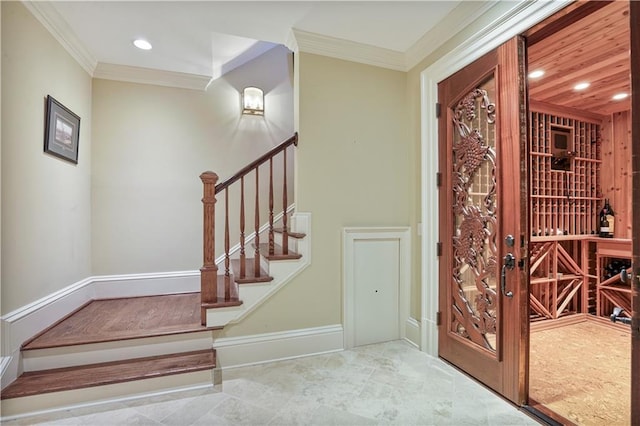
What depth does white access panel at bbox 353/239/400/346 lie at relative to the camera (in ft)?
8.51

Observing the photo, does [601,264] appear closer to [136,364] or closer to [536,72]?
[536,72]

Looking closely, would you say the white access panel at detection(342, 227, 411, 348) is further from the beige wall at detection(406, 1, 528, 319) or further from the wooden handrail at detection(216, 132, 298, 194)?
the wooden handrail at detection(216, 132, 298, 194)

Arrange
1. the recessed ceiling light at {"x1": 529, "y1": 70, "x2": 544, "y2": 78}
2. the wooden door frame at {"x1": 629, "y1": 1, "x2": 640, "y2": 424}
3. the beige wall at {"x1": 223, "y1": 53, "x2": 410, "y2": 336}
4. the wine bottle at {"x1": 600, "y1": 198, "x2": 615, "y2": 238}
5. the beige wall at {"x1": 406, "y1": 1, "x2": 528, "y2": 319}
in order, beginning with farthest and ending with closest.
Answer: the wine bottle at {"x1": 600, "y1": 198, "x2": 615, "y2": 238}
the recessed ceiling light at {"x1": 529, "y1": 70, "x2": 544, "y2": 78}
the beige wall at {"x1": 223, "y1": 53, "x2": 410, "y2": 336}
the beige wall at {"x1": 406, "y1": 1, "x2": 528, "y2": 319}
the wooden door frame at {"x1": 629, "y1": 1, "x2": 640, "y2": 424}

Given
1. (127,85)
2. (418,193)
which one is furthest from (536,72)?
(127,85)

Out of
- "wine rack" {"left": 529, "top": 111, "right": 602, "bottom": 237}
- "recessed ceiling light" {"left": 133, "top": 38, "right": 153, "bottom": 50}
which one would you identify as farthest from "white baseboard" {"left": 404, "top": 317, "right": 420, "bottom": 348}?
"recessed ceiling light" {"left": 133, "top": 38, "right": 153, "bottom": 50}

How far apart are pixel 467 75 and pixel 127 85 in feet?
10.6

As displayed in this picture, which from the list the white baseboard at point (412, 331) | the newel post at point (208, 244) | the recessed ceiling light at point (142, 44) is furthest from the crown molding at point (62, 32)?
the white baseboard at point (412, 331)

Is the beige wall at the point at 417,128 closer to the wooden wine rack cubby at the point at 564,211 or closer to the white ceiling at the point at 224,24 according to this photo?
the white ceiling at the point at 224,24

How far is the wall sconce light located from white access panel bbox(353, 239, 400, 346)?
2.01 metres

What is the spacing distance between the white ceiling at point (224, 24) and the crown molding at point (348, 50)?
0.4 inches

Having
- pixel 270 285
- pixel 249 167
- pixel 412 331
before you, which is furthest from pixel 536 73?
pixel 270 285

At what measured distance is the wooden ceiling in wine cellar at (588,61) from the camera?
205 cm

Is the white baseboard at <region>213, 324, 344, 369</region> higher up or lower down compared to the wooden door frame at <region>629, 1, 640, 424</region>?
lower down

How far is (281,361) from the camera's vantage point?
2348mm
